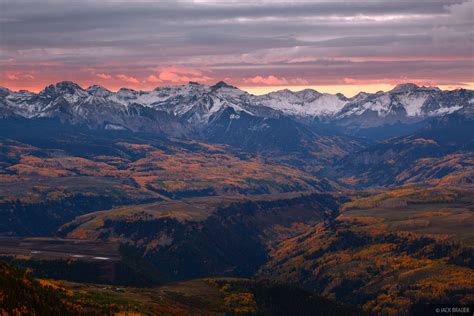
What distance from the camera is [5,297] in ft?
612

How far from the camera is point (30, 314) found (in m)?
185

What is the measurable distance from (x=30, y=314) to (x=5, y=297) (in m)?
7.12
